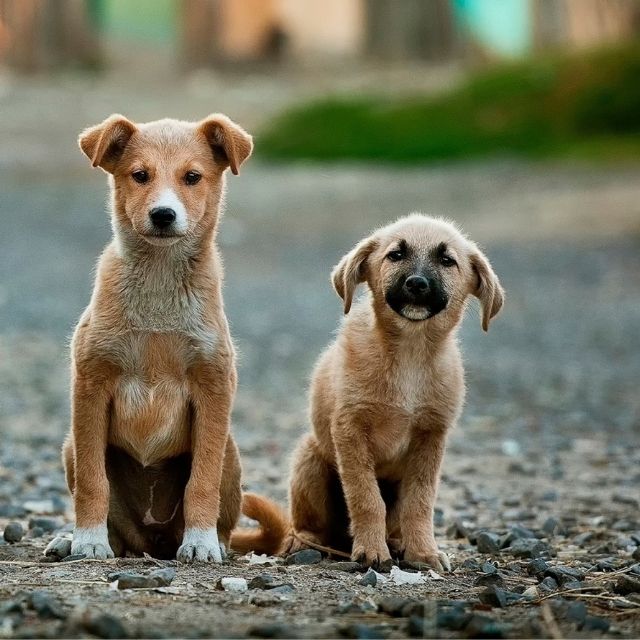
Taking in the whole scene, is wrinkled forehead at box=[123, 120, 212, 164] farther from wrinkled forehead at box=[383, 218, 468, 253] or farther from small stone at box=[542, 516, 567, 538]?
small stone at box=[542, 516, 567, 538]

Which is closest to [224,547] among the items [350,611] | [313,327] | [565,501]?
[350,611]

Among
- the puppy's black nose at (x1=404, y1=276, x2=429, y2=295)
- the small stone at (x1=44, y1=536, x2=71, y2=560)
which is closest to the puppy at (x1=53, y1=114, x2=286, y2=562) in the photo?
the small stone at (x1=44, y1=536, x2=71, y2=560)

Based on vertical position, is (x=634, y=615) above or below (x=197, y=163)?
below

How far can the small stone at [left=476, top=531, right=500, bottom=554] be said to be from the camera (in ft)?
20.8

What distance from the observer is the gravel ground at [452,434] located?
4602 millimetres

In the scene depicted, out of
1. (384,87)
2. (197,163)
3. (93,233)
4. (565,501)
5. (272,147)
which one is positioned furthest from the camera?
(384,87)

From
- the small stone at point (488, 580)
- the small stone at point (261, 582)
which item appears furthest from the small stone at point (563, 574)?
the small stone at point (261, 582)

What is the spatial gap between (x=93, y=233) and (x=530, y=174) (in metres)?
7.42

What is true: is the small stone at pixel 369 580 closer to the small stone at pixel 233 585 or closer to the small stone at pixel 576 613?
the small stone at pixel 233 585

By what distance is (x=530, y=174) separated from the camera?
892 inches

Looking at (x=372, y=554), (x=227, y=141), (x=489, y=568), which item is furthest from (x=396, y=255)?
(x=489, y=568)

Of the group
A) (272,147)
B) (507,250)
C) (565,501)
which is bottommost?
(565,501)

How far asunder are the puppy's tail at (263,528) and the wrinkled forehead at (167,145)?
1636 millimetres

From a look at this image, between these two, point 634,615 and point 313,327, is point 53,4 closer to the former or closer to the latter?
point 313,327
